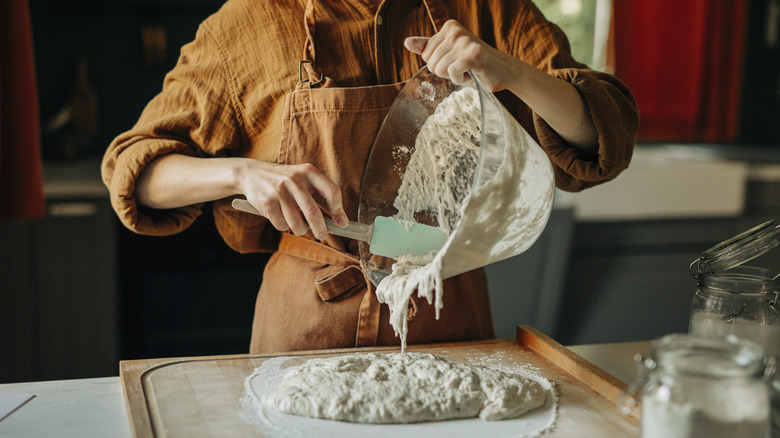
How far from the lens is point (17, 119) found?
5.81ft

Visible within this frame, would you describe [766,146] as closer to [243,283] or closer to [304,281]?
[243,283]

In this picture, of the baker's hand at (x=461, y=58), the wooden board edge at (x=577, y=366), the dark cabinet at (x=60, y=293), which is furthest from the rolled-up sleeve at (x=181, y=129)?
the dark cabinet at (x=60, y=293)

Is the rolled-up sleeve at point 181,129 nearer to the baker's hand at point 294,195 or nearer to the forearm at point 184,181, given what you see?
the forearm at point 184,181

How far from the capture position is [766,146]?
11.4 ft

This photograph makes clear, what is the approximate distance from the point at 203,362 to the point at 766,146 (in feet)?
10.7

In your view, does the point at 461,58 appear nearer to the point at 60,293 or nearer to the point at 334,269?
the point at 334,269

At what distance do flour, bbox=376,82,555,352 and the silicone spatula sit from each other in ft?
0.06

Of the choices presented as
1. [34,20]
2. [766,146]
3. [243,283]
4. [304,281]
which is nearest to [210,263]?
[243,283]

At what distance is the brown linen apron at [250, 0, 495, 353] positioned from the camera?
1.12m

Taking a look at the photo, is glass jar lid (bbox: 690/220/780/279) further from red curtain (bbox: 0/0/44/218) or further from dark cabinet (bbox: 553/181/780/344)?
dark cabinet (bbox: 553/181/780/344)

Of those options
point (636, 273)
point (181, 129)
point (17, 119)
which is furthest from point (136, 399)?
point (636, 273)

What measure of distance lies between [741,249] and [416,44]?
49cm

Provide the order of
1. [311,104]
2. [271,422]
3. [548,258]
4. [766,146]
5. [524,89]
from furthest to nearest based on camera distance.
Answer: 1. [766,146]
2. [548,258]
3. [311,104]
4. [524,89]
5. [271,422]

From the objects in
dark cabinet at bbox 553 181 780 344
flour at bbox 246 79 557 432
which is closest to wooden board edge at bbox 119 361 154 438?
flour at bbox 246 79 557 432
